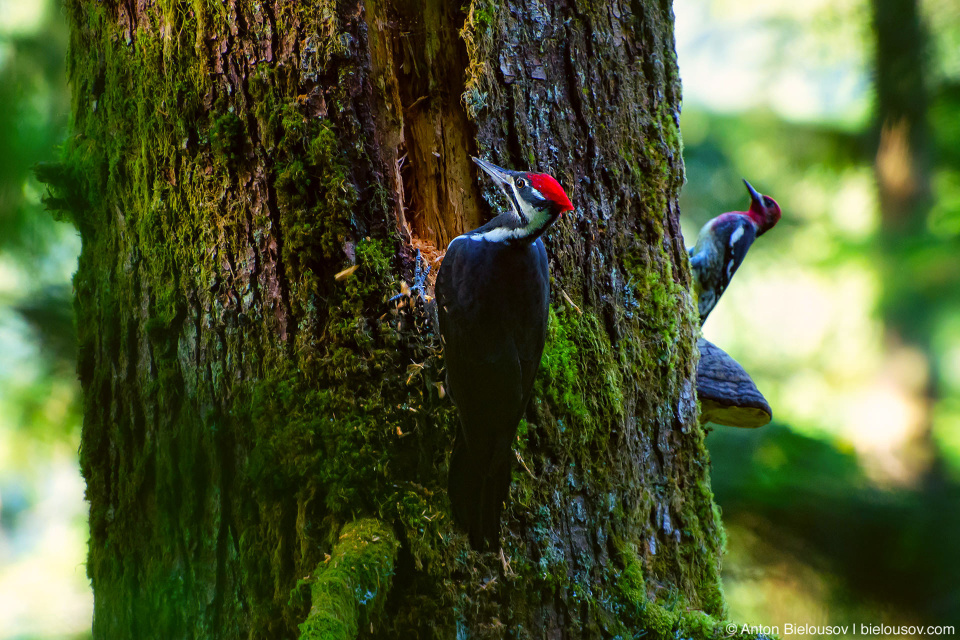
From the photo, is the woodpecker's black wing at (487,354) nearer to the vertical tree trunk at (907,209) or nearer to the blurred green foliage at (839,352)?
the blurred green foliage at (839,352)

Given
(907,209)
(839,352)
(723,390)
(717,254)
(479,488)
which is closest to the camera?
(479,488)

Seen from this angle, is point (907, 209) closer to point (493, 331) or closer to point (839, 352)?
point (839, 352)

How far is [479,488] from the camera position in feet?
5.02

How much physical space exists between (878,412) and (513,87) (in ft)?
16.1

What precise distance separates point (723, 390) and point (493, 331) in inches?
37.4

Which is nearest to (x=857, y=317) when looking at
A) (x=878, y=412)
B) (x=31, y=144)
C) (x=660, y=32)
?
(x=878, y=412)

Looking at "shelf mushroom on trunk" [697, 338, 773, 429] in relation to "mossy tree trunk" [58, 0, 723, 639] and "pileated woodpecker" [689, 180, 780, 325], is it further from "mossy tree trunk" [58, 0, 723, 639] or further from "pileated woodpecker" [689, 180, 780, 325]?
"pileated woodpecker" [689, 180, 780, 325]

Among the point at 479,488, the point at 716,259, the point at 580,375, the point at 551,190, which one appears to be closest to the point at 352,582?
the point at 479,488

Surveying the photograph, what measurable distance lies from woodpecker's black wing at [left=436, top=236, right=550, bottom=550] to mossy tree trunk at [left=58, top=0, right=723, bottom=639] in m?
0.08

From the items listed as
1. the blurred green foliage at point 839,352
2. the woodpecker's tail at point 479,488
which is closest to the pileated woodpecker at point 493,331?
the woodpecker's tail at point 479,488

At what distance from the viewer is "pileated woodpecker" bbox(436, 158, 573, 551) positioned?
153 centimetres

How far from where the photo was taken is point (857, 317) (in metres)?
7.84

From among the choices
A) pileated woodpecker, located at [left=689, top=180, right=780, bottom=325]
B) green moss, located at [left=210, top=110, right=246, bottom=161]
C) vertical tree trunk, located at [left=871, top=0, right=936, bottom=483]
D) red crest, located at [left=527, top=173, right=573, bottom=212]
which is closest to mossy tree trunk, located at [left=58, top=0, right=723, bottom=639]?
green moss, located at [left=210, top=110, right=246, bottom=161]

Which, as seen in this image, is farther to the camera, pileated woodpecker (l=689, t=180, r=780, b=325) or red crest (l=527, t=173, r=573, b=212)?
pileated woodpecker (l=689, t=180, r=780, b=325)
